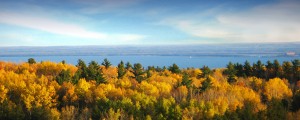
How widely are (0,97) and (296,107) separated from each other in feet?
236

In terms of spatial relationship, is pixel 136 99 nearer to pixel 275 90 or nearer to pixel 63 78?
pixel 63 78

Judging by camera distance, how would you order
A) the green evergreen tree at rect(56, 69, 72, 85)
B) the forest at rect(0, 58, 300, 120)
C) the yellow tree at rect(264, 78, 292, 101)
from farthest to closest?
the yellow tree at rect(264, 78, 292, 101), the green evergreen tree at rect(56, 69, 72, 85), the forest at rect(0, 58, 300, 120)

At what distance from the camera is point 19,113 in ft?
194

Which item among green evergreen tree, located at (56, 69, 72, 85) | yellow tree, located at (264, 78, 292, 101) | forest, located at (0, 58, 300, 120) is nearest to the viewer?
forest, located at (0, 58, 300, 120)

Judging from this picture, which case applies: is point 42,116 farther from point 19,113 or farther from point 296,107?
point 296,107

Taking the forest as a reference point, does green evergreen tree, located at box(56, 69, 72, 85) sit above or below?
above

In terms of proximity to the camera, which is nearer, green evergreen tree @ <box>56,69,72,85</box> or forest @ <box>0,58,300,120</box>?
forest @ <box>0,58,300,120</box>

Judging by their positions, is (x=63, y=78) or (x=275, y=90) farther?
(x=275, y=90)

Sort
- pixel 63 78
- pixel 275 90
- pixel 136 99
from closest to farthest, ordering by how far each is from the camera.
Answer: pixel 136 99 < pixel 63 78 < pixel 275 90

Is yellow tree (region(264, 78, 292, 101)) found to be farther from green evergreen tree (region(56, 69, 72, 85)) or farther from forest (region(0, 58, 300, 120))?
green evergreen tree (region(56, 69, 72, 85))

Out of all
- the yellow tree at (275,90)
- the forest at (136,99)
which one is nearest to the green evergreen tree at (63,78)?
the forest at (136,99)

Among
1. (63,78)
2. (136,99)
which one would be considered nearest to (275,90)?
(136,99)

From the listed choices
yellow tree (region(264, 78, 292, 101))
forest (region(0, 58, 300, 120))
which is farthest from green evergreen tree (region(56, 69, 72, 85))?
yellow tree (region(264, 78, 292, 101))

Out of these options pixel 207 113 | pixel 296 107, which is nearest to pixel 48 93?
pixel 207 113
